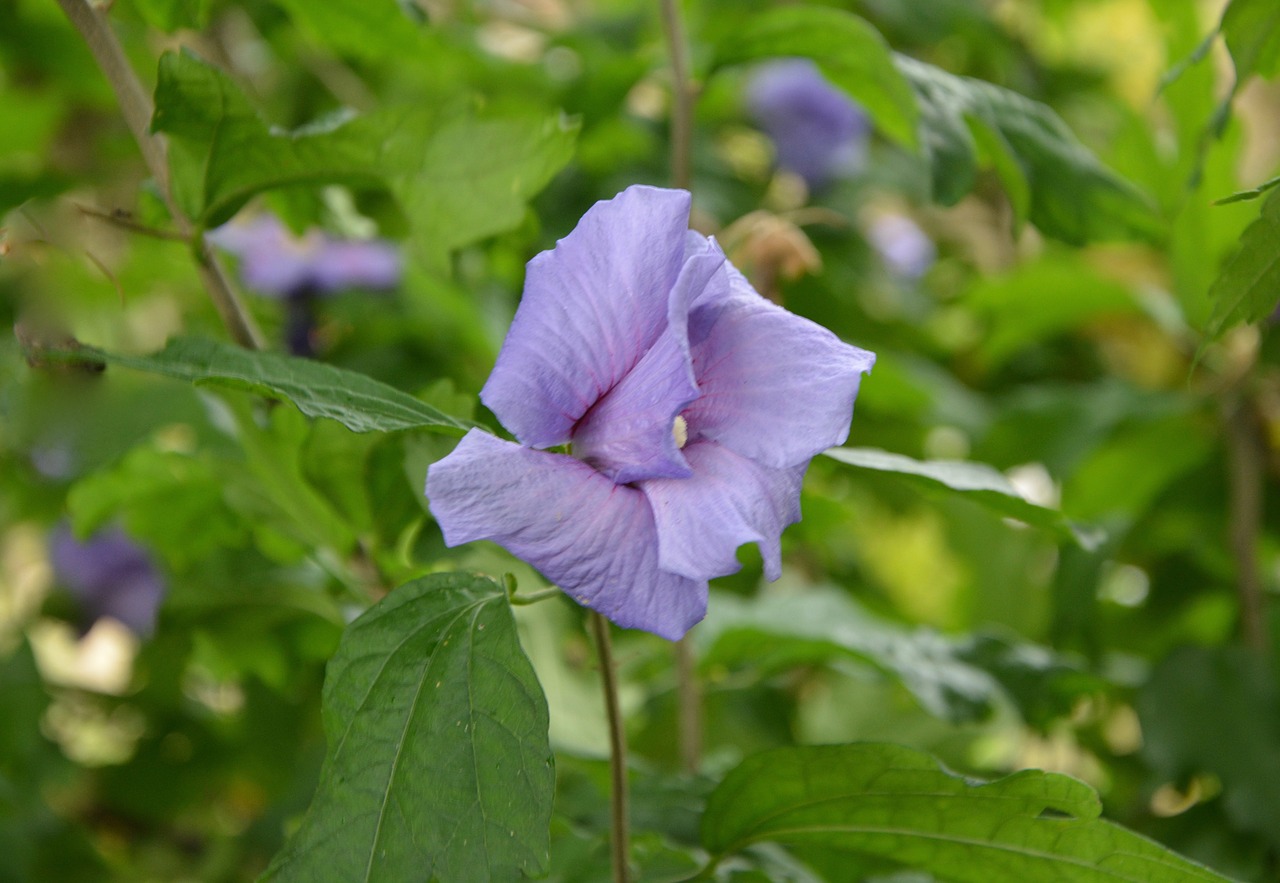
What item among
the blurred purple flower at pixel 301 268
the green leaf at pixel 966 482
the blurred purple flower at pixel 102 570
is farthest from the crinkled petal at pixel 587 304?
the blurred purple flower at pixel 102 570

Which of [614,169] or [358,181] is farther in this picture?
[614,169]

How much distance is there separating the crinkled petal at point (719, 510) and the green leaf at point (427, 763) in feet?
0.28

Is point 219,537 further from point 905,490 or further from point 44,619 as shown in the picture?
point 905,490

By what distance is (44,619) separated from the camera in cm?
126

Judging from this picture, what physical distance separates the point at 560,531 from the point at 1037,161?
0.42 meters

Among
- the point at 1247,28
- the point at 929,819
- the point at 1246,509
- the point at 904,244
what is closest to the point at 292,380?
→ the point at 929,819

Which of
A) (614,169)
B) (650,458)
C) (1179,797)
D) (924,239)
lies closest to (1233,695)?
(1179,797)

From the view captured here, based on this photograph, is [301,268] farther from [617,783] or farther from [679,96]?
[617,783]

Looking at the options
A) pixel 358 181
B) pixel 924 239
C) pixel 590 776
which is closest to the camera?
pixel 358 181

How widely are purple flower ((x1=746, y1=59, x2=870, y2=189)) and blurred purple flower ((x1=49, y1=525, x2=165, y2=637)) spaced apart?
0.85 m

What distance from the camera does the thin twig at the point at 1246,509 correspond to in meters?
0.90

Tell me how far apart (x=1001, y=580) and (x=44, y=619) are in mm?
1044

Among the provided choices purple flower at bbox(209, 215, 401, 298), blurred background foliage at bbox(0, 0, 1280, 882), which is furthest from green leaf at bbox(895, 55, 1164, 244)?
purple flower at bbox(209, 215, 401, 298)

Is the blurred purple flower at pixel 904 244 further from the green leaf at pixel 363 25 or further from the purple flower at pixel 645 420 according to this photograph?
the purple flower at pixel 645 420
